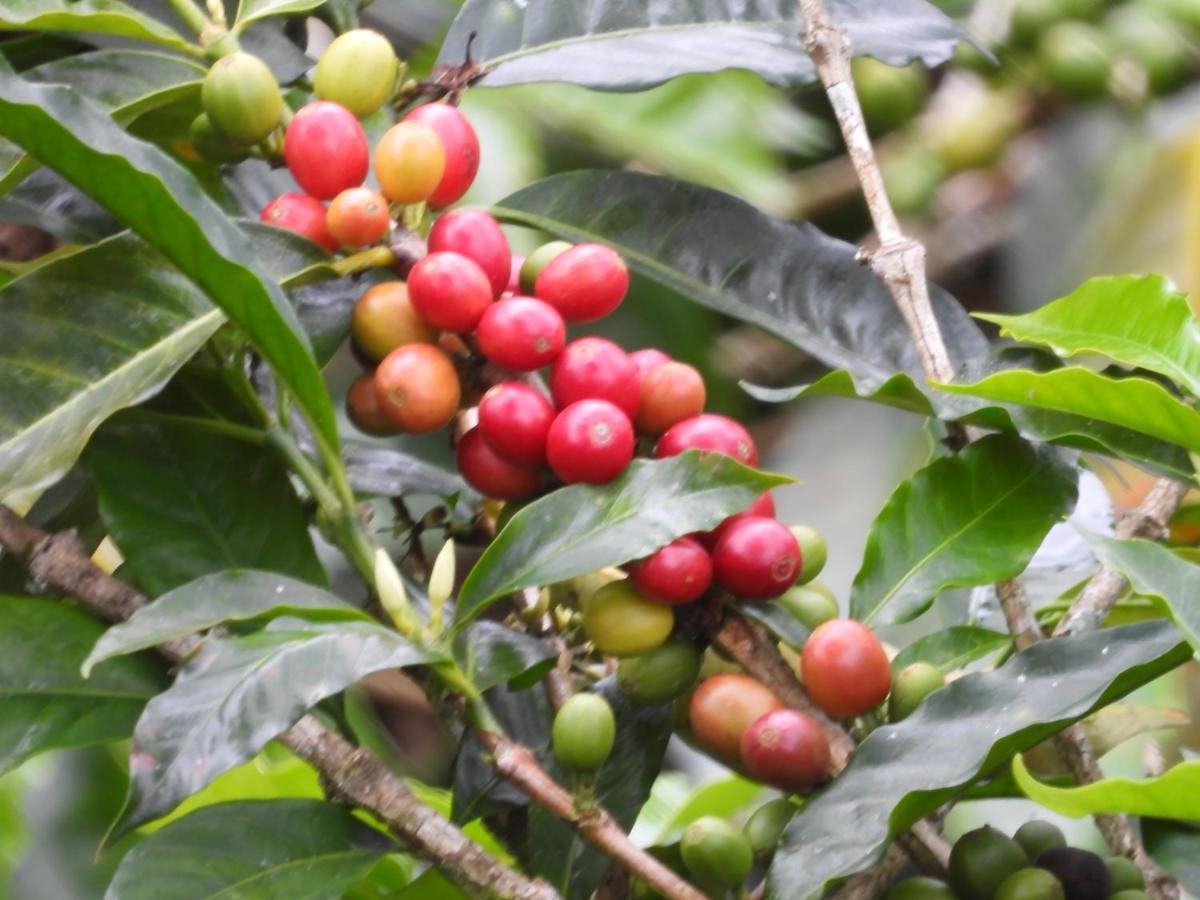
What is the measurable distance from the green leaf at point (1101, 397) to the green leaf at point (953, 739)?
0.08 metres

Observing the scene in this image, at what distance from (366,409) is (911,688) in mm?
223

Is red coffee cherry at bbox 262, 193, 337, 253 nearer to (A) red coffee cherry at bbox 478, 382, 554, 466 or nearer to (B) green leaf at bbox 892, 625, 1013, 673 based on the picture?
(A) red coffee cherry at bbox 478, 382, 554, 466

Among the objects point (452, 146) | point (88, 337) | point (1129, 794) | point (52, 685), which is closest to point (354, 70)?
point (452, 146)

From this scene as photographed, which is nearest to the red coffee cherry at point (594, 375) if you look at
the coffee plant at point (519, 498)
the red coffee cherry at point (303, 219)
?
the coffee plant at point (519, 498)

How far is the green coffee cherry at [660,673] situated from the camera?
0.49m

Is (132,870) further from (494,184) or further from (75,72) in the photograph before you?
(494,184)

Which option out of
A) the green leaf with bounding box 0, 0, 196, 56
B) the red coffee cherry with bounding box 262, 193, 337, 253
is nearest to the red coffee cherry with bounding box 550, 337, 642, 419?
the red coffee cherry with bounding box 262, 193, 337, 253

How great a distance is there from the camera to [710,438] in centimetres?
50

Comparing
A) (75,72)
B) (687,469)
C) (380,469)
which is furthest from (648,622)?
(75,72)

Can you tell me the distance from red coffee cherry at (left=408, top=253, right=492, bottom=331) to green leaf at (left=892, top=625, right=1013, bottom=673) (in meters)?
0.22

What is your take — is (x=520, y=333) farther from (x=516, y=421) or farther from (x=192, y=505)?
(x=192, y=505)

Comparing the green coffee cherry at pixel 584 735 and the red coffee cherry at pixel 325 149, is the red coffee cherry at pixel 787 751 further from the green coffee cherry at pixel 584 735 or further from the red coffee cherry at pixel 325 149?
the red coffee cherry at pixel 325 149

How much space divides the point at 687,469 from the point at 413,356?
108 millimetres

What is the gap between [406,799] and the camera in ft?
1.54
